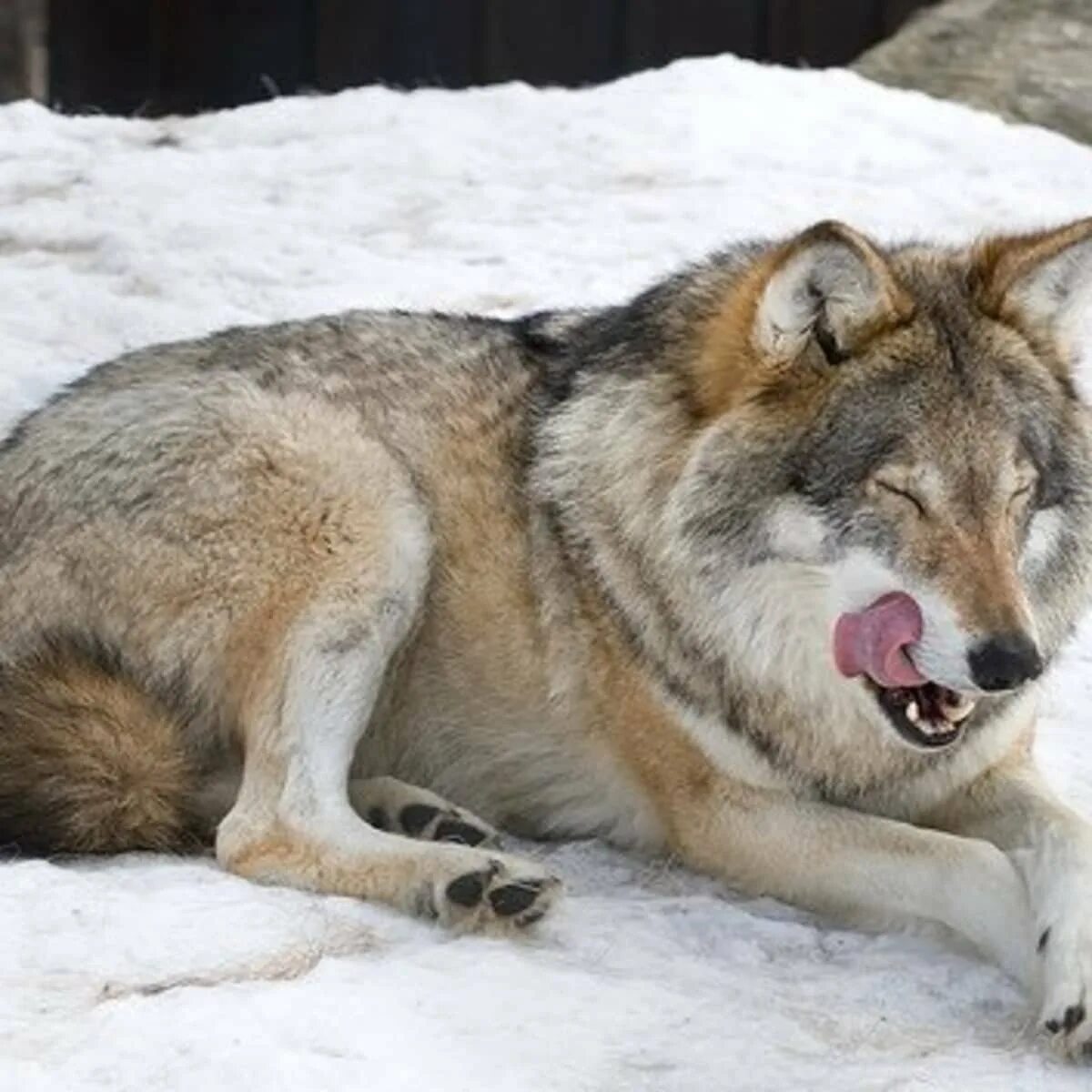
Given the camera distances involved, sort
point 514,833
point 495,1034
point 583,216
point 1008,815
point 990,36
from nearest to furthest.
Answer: point 495,1034 < point 1008,815 < point 514,833 < point 583,216 < point 990,36

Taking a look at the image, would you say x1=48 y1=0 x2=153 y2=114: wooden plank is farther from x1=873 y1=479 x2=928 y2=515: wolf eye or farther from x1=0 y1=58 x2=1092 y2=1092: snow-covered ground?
x1=873 y1=479 x2=928 y2=515: wolf eye

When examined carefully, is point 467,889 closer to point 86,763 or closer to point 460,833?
point 460,833

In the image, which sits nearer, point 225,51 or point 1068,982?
point 1068,982

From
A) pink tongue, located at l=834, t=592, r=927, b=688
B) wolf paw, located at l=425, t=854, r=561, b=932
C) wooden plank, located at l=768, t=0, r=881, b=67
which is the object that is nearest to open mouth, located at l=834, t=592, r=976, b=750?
pink tongue, located at l=834, t=592, r=927, b=688

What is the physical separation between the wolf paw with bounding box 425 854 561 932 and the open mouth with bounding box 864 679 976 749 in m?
0.58

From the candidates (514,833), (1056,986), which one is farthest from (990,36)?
(1056,986)

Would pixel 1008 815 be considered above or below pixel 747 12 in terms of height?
below

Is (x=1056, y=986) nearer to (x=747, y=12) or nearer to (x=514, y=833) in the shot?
(x=514, y=833)

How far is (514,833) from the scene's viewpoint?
4.93m

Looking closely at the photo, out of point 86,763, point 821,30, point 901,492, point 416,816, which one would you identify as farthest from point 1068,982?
point 821,30

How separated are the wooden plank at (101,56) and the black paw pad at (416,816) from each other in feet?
16.8

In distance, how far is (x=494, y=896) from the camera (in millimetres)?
4223

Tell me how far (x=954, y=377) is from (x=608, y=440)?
2.28 ft

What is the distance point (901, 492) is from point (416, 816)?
3.53 ft
